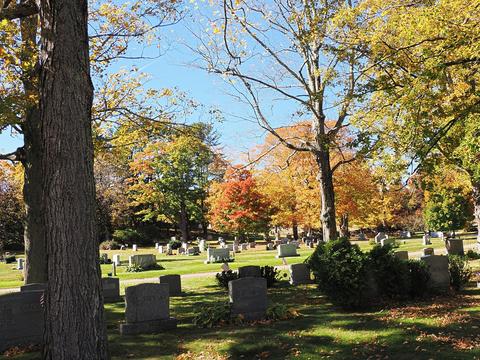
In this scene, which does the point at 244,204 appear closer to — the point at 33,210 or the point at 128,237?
the point at 128,237

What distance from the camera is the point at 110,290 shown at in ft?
47.9

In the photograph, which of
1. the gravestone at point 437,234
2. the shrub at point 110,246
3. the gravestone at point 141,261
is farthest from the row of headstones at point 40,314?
the gravestone at point 437,234

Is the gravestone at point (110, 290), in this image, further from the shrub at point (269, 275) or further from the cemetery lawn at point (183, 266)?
the cemetery lawn at point (183, 266)

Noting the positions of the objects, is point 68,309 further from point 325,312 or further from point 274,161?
point 274,161

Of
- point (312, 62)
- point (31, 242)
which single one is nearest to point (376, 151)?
point (312, 62)

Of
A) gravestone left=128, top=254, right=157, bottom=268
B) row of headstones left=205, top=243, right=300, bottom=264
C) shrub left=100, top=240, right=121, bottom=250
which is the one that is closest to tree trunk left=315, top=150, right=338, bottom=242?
gravestone left=128, top=254, right=157, bottom=268

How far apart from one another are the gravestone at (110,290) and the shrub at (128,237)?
40529 millimetres

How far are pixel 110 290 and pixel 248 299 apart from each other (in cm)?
597

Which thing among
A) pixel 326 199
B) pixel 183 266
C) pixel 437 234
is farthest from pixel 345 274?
pixel 437 234

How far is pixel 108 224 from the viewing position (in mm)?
60031

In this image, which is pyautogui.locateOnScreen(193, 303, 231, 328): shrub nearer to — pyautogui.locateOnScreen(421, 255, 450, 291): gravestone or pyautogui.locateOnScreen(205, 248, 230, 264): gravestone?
pyautogui.locateOnScreen(421, 255, 450, 291): gravestone

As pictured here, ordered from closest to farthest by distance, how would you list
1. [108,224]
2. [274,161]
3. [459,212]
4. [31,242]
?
[31,242], [274,161], [459,212], [108,224]

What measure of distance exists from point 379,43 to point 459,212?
122ft

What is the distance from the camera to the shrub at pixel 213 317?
33.5 feet
